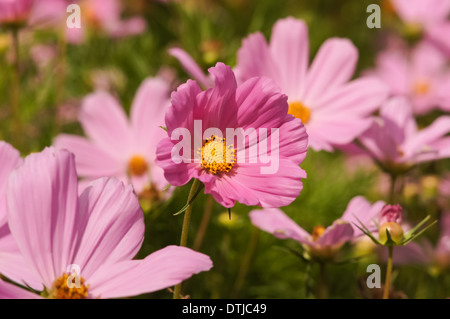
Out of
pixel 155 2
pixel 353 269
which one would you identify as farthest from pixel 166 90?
pixel 155 2

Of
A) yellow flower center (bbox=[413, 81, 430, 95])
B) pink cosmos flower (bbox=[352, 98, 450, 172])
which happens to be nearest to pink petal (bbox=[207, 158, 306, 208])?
pink cosmos flower (bbox=[352, 98, 450, 172])

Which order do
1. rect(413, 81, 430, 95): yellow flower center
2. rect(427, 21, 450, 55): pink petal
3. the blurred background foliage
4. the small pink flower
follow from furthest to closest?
rect(413, 81, 430, 95): yellow flower center < rect(427, 21, 450, 55): pink petal < the blurred background foliage < the small pink flower

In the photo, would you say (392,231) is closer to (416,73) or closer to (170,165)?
(170,165)

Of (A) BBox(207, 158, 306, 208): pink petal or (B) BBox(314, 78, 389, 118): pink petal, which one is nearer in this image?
(A) BBox(207, 158, 306, 208): pink petal

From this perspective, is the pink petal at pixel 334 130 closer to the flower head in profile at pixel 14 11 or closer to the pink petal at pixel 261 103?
the pink petal at pixel 261 103

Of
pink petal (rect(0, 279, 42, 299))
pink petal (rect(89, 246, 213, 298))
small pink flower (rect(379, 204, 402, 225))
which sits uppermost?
small pink flower (rect(379, 204, 402, 225))

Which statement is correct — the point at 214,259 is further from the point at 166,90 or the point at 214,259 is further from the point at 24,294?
the point at 24,294

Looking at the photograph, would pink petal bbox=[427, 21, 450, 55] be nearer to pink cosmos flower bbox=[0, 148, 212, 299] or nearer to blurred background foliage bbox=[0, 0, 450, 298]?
blurred background foliage bbox=[0, 0, 450, 298]
